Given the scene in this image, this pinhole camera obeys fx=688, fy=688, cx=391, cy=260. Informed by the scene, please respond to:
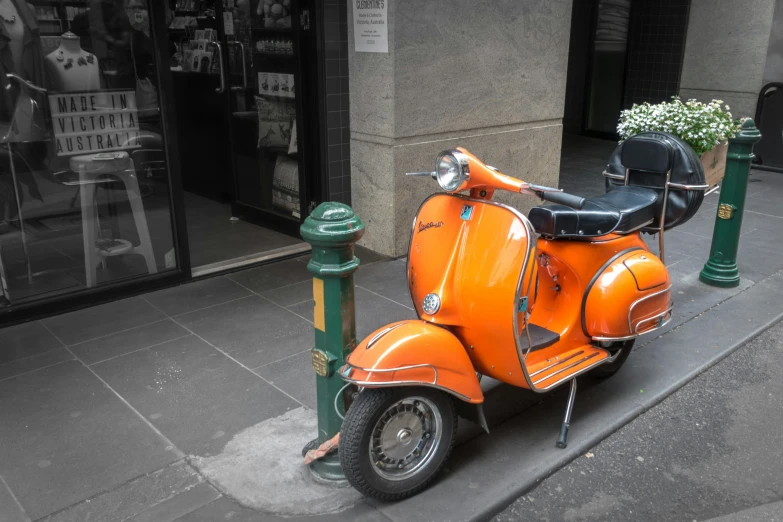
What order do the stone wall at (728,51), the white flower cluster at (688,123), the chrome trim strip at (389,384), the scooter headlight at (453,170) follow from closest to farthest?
the chrome trim strip at (389,384) → the scooter headlight at (453,170) → the white flower cluster at (688,123) → the stone wall at (728,51)

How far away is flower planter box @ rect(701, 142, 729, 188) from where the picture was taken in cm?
490

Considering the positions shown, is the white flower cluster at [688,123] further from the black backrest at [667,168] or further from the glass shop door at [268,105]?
the glass shop door at [268,105]

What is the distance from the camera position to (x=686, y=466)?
135 inches

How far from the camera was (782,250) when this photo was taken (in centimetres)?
658

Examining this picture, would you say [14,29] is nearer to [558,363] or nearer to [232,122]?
[232,122]

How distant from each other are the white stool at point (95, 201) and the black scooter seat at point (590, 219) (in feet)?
10.4

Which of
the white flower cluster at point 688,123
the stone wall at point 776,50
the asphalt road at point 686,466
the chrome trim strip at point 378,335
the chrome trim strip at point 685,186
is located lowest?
the asphalt road at point 686,466

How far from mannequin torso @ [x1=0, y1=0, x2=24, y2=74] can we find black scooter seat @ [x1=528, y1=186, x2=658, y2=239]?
3499 millimetres

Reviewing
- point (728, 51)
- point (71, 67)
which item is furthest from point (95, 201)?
point (728, 51)

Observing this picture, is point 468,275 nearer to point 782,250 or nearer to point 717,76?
point 782,250

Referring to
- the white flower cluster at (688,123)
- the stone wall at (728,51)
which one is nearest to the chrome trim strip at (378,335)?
the white flower cluster at (688,123)

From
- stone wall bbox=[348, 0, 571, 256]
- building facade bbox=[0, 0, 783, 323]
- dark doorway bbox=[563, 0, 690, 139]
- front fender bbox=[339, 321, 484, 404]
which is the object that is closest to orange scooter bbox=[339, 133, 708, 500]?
front fender bbox=[339, 321, 484, 404]

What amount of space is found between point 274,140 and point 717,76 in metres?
7.22

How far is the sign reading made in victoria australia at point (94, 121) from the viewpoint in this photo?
479 centimetres
